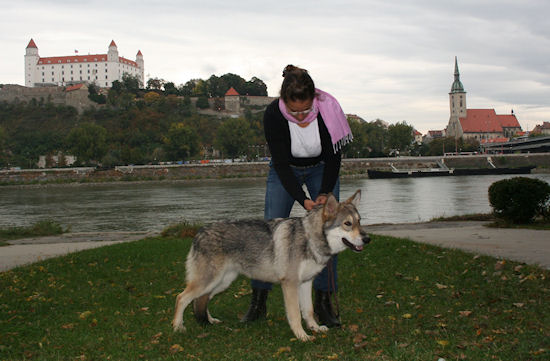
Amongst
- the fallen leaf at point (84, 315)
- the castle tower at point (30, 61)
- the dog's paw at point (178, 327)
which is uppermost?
the castle tower at point (30, 61)

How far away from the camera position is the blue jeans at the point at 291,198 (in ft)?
18.3

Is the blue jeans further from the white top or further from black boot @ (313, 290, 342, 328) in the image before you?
the white top

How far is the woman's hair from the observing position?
4.84 meters

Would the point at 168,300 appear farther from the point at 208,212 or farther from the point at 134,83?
the point at 134,83

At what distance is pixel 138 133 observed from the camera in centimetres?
11262

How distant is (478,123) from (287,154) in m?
157

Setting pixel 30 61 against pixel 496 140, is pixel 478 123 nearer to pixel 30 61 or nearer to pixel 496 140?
pixel 496 140

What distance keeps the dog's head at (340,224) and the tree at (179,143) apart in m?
99.1

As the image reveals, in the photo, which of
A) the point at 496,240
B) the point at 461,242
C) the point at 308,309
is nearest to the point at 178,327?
the point at 308,309

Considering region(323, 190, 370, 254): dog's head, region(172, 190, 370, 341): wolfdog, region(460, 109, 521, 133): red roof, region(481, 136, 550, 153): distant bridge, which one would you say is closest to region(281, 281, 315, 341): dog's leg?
region(172, 190, 370, 341): wolfdog

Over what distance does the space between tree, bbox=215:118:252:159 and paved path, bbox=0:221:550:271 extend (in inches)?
3620

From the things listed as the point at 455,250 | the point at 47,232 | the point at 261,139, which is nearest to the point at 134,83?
the point at 261,139

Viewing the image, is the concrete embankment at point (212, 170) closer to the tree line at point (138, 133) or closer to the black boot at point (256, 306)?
the tree line at point (138, 133)

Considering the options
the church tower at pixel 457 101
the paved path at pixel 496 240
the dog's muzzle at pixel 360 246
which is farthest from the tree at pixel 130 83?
the dog's muzzle at pixel 360 246
